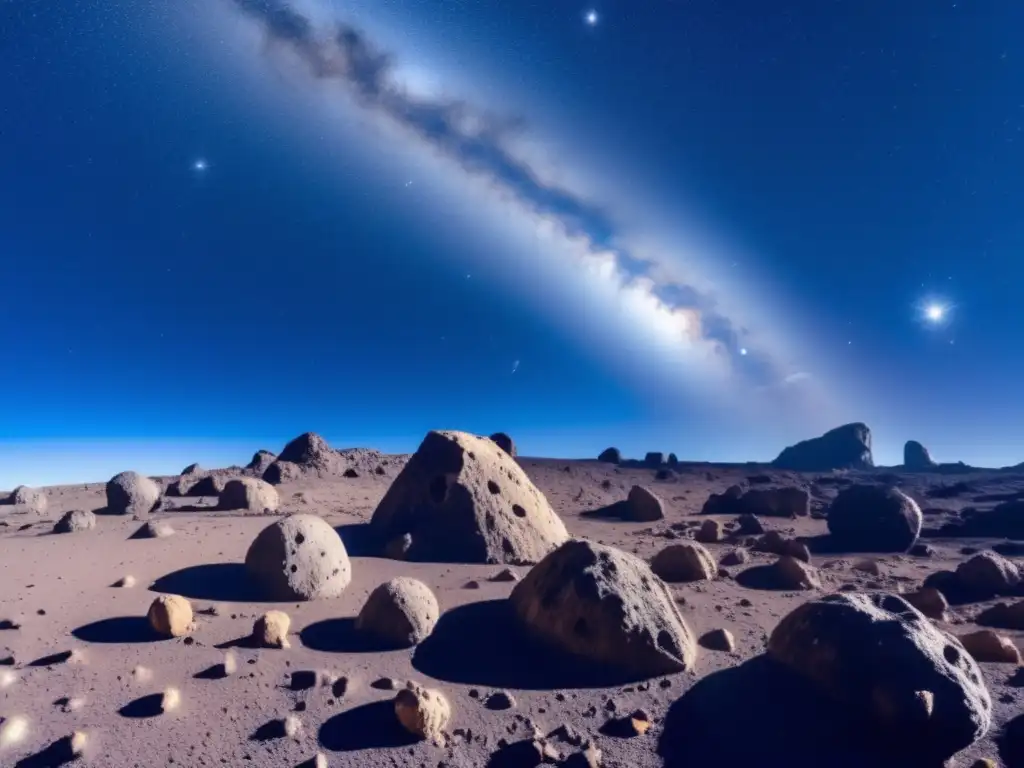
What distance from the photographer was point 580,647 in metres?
5.91

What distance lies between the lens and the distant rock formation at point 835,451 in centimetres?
4147

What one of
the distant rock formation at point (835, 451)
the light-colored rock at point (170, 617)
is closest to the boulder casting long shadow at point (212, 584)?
the light-colored rock at point (170, 617)

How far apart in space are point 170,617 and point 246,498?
24.3 feet

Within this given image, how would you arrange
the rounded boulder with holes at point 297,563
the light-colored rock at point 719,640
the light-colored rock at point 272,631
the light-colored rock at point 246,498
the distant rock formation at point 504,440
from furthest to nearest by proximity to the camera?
the distant rock formation at point 504,440, the light-colored rock at point 246,498, the rounded boulder with holes at point 297,563, the light-colored rock at point 719,640, the light-colored rock at point 272,631

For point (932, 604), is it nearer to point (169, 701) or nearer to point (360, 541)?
point (360, 541)

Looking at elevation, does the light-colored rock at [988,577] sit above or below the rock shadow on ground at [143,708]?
above

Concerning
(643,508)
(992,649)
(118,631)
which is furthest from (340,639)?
(643,508)

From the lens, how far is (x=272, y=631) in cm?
603

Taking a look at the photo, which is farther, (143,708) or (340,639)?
(340,639)

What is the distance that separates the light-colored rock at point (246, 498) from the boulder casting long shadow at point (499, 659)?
799 centimetres

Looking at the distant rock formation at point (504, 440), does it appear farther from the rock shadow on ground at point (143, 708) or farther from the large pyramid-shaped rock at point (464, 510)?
the rock shadow on ground at point (143, 708)

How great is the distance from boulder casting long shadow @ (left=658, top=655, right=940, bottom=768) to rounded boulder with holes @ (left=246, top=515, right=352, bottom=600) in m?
4.34

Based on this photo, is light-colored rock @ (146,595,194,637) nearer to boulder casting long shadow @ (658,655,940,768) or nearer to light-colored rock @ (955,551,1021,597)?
boulder casting long shadow @ (658,655,940,768)

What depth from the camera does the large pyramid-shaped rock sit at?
29.8 ft
